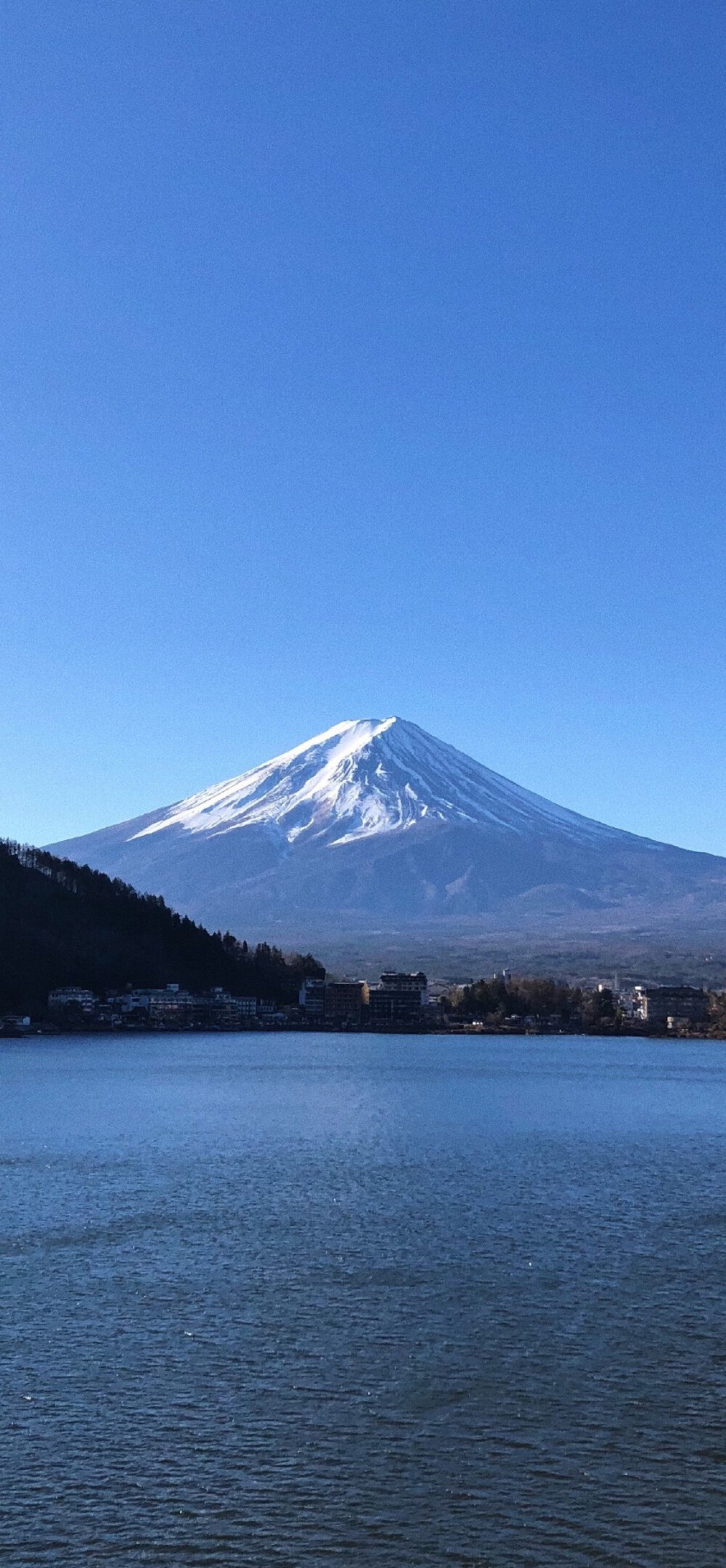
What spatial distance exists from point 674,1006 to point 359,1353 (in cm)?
10949

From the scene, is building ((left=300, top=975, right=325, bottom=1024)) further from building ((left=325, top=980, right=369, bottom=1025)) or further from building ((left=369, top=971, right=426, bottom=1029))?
building ((left=369, top=971, right=426, bottom=1029))

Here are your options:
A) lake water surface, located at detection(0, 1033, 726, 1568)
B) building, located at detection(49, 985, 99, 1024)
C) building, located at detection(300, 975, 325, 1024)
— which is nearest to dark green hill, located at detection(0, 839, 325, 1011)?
building, located at detection(49, 985, 99, 1024)

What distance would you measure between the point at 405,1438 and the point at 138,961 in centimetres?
9884

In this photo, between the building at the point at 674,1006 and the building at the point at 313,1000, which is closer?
the building at the point at 313,1000

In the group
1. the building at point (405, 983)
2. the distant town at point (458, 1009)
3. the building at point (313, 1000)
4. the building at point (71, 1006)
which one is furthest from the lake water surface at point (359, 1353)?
the building at point (405, 983)

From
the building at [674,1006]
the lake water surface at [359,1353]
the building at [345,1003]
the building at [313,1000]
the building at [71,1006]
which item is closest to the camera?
the lake water surface at [359,1353]

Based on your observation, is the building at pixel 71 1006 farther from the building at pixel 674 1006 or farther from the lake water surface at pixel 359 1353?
the lake water surface at pixel 359 1353

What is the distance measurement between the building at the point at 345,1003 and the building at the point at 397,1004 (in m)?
0.88

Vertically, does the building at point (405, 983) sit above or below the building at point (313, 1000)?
above

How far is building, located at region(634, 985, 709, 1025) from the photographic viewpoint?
120 m

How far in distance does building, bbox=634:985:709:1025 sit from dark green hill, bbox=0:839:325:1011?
3015 cm

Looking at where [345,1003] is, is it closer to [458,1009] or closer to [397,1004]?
[397,1004]

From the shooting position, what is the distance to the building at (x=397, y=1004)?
4560 inches

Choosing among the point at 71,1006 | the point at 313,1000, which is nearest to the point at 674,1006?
the point at 313,1000
